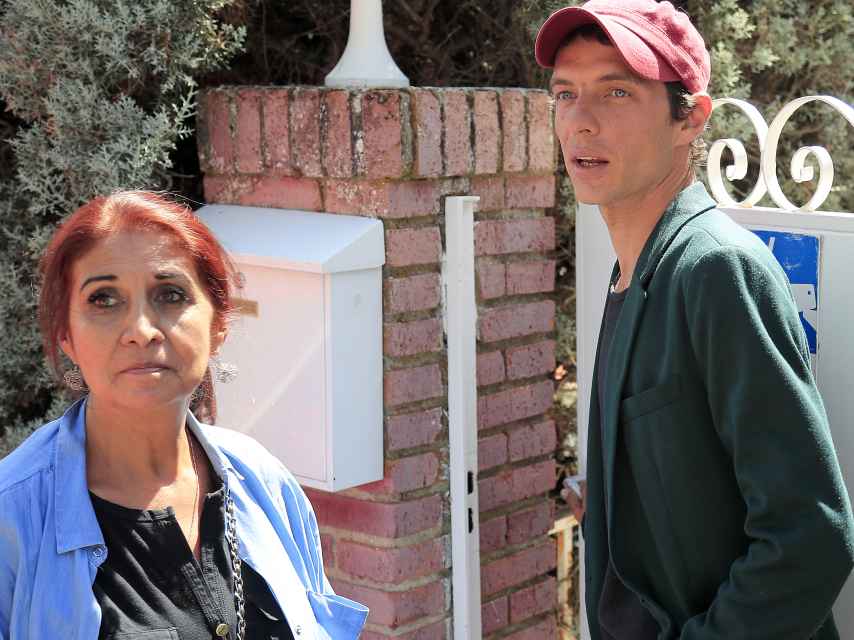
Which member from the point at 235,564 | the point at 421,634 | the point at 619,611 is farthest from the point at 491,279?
the point at 235,564

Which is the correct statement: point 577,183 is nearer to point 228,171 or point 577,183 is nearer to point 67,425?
point 67,425

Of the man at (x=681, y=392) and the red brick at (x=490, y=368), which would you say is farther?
the red brick at (x=490, y=368)

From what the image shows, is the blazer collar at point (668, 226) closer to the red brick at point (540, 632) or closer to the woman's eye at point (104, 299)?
the woman's eye at point (104, 299)

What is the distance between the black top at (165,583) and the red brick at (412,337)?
90cm

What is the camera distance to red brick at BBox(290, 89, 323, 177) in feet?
8.80

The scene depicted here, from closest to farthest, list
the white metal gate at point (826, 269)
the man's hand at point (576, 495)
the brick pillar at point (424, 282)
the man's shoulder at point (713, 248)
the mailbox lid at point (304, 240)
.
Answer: the man's shoulder at point (713, 248), the white metal gate at point (826, 269), the man's hand at point (576, 495), the mailbox lid at point (304, 240), the brick pillar at point (424, 282)

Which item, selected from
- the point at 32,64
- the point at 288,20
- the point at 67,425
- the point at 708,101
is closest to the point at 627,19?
the point at 708,101

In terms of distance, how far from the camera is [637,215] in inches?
79.6

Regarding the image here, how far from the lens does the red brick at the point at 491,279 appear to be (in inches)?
113

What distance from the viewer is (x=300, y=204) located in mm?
2773

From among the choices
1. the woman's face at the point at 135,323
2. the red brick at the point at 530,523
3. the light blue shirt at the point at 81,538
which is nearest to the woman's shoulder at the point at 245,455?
the light blue shirt at the point at 81,538

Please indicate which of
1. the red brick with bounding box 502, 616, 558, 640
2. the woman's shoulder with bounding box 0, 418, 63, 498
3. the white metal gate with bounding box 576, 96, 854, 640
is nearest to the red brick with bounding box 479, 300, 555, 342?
the white metal gate with bounding box 576, 96, 854, 640

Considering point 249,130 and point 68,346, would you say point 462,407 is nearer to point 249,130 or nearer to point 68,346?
point 249,130

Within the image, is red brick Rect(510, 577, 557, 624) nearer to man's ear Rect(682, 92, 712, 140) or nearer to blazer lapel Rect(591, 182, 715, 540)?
blazer lapel Rect(591, 182, 715, 540)
